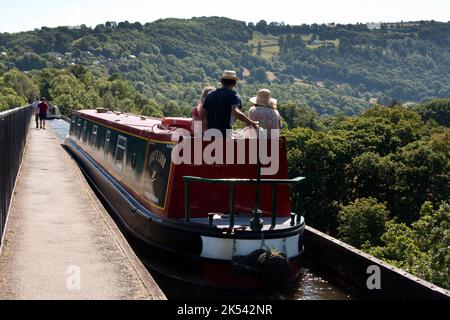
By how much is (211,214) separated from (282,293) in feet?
5.03

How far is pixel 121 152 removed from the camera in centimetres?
1371

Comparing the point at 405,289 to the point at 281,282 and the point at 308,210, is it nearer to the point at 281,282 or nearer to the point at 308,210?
the point at 281,282

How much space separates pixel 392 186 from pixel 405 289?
35.3 m

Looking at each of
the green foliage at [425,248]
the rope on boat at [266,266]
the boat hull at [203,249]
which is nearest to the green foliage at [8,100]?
the green foliage at [425,248]

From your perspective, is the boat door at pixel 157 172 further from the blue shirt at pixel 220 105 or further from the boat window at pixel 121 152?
the boat window at pixel 121 152

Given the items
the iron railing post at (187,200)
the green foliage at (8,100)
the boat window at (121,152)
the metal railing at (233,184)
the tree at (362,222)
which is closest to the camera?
the metal railing at (233,184)

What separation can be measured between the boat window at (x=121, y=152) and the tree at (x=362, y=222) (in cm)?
2491

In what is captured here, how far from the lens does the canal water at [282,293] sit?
28.8 ft

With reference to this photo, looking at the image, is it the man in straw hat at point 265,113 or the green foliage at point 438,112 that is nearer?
the man in straw hat at point 265,113

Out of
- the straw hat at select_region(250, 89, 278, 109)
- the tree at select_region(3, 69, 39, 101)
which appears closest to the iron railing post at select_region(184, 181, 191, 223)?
the straw hat at select_region(250, 89, 278, 109)

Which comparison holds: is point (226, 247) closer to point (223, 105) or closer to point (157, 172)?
point (223, 105)

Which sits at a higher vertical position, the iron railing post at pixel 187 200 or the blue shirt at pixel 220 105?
the blue shirt at pixel 220 105

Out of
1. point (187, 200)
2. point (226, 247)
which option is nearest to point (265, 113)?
point (187, 200)

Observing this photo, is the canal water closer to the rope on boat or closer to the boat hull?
the boat hull
